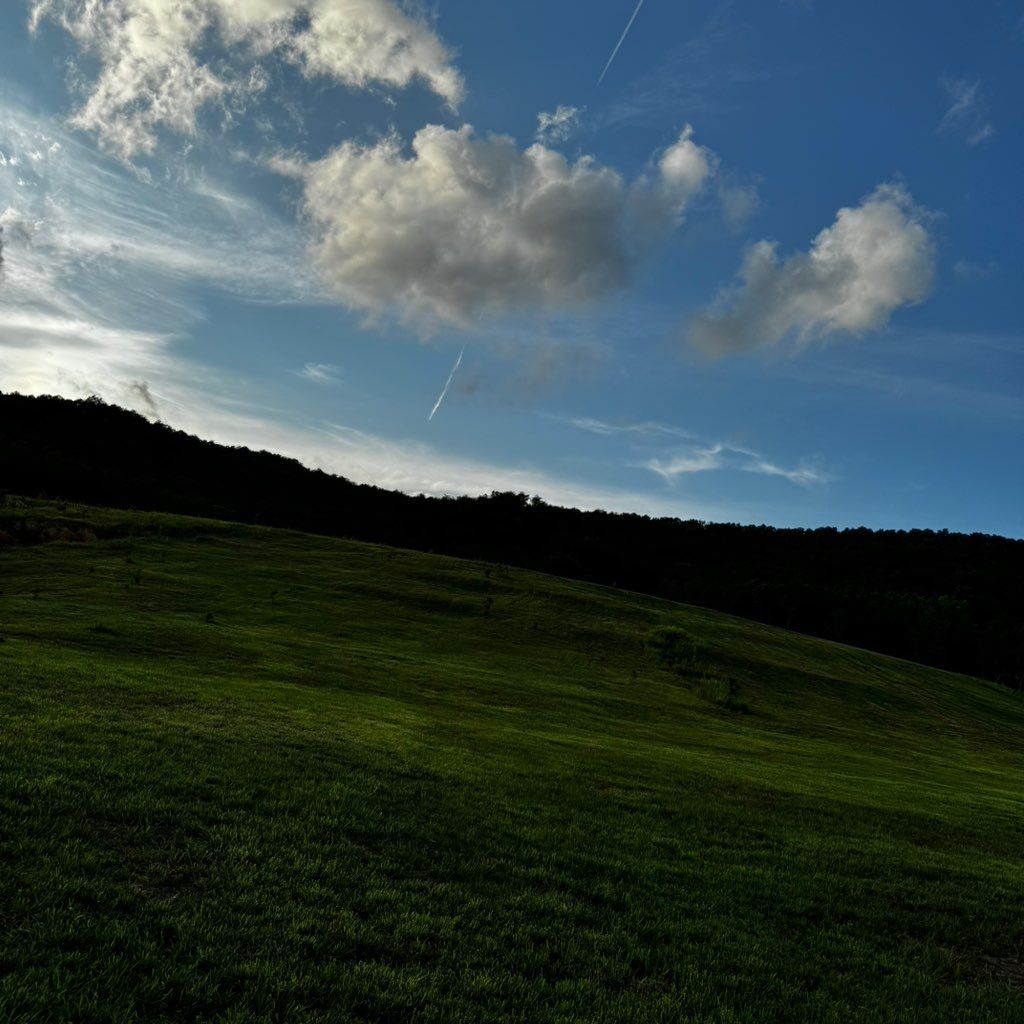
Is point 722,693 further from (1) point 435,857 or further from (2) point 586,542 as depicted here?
(2) point 586,542

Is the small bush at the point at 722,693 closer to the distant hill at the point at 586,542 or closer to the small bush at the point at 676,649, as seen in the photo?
the small bush at the point at 676,649

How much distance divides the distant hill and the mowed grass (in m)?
81.1

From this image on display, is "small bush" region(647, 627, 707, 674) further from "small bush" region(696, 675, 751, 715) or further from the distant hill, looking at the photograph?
the distant hill

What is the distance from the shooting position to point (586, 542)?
423 ft

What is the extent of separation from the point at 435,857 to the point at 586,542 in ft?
389

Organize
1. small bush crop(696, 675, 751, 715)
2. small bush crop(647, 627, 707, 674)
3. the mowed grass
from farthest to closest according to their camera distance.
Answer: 1. small bush crop(647, 627, 707, 674)
2. small bush crop(696, 675, 751, 715)
3. the mowed grass

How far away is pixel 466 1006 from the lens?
7195 mm

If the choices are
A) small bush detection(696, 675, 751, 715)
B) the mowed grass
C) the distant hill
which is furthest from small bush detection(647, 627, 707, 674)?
the distant hill

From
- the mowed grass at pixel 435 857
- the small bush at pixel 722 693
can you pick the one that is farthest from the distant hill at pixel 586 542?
the mowed grass at pixel 435 857

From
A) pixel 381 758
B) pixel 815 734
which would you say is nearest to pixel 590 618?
pixel 815 734

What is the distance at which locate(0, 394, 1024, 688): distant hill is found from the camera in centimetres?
10988

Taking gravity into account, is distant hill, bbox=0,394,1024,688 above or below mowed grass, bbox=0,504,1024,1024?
above

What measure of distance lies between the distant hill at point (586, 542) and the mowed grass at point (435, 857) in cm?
8111

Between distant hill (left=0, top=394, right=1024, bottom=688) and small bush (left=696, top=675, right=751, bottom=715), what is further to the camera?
distant hill (left=0, top=394, right=1024, bottom=688)
